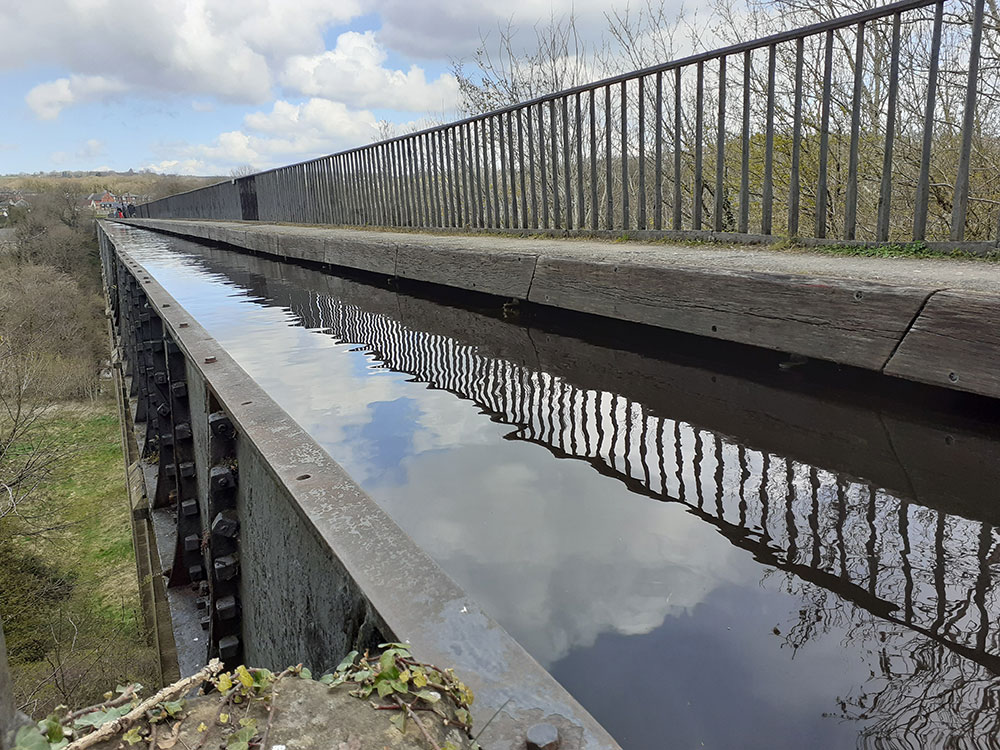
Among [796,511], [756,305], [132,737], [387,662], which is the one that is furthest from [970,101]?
[132,737]

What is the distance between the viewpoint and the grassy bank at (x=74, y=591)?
535 inches

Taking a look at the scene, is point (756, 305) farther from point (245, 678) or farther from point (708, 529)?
point (245, 678)

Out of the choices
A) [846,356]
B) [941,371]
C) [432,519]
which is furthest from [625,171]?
[432,519]

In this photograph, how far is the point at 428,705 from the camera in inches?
33.1

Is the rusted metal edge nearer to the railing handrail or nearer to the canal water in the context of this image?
the canal water

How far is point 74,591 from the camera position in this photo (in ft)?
64.4

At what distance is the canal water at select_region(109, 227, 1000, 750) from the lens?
1.28m

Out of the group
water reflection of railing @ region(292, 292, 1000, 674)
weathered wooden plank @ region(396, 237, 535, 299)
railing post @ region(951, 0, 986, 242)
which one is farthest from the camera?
weathered wooden plank @ region(396, 237, 535, 299)

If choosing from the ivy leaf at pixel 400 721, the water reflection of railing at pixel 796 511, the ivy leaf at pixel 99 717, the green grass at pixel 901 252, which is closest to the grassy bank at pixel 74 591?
the water reflection of railing at pixel 796 511

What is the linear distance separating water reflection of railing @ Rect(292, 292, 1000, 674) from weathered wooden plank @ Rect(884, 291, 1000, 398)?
1.60ft

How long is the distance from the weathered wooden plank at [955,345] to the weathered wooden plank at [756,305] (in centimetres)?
6

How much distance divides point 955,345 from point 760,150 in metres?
4.86

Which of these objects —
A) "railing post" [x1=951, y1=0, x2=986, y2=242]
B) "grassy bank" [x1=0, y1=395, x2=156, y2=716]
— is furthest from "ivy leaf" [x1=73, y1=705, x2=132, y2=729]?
"grassy bank" [x1=0, y1=395, x2=156, y2=716]

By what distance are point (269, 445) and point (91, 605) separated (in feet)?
67.9
